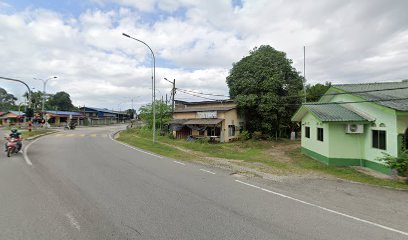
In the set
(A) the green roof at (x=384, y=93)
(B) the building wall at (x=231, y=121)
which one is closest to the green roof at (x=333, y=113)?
(A) the green roof at (x=384, y=93)

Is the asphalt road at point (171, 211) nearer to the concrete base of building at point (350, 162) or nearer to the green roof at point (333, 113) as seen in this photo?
the concrete base of building at point (350, 162)

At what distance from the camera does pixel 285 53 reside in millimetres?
32500

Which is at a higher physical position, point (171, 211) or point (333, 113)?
point (333, 113)

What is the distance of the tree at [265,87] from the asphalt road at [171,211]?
21.2 meters

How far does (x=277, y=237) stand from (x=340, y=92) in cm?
1633

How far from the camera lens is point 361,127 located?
14.3 metres

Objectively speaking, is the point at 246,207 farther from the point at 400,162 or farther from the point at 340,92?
the point at 340,92

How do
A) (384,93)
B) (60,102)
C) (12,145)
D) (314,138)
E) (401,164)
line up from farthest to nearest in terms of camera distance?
(60,102), (314,138), (384,93), (12,145), (401,164)

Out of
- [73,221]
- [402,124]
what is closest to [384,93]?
[402,124]

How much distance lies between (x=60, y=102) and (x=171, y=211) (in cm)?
9774

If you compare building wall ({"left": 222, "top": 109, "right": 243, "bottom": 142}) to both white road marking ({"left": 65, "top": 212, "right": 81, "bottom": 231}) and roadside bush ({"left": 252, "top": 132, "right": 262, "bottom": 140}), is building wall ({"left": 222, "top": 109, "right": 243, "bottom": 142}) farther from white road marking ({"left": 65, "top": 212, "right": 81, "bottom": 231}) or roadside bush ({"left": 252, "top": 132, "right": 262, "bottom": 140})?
white road marking ({"left": 65, "top": 212, "right": 81, "bottom": 231})

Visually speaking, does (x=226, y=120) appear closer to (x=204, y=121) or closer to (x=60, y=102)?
(x=204, y=121)

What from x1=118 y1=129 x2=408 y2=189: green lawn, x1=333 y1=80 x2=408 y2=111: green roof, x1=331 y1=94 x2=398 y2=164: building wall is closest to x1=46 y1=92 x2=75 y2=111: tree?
x1=118 y1=129 x2=408 y2=189: green lawn

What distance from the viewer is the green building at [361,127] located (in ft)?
39.6
